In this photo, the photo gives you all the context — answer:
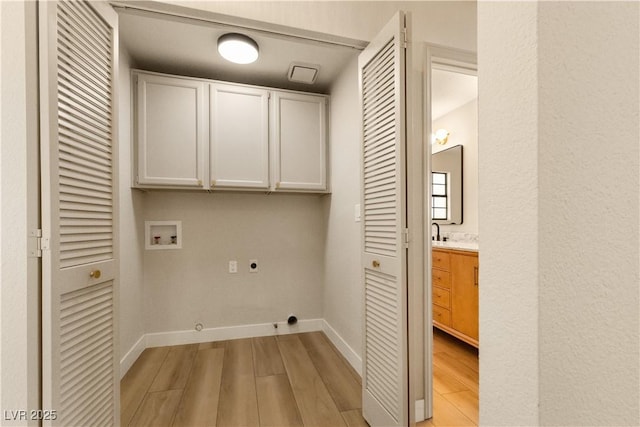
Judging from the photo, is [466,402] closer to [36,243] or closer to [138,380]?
[138,380]

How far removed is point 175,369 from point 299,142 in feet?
6.95

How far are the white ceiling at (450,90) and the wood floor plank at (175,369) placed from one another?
125 inches

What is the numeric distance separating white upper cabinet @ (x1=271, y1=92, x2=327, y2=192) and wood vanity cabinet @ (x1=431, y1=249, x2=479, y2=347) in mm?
1360

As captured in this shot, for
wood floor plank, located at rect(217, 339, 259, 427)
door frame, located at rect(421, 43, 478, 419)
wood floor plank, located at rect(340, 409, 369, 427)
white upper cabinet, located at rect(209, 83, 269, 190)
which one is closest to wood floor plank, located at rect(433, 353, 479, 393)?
door frame, located at rect(421, 43, 478, 419)

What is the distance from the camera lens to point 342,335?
255 cm

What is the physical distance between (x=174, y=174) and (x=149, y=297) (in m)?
1.13

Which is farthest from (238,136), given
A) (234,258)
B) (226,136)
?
(234,258)

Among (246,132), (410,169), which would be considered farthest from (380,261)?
(246,132)

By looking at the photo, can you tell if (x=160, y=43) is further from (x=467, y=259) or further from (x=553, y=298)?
(x=467, y=259)

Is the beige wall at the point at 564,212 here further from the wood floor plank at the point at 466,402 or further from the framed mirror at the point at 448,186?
the framed mirror at the point at 448,186

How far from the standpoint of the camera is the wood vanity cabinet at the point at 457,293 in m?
2.50

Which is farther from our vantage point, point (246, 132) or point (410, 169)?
point (246, 132)

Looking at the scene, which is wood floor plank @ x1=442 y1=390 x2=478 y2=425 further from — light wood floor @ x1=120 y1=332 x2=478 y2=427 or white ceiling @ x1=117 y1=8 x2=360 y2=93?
white ceiling @ x1=117 y1=8 x2=360 y2=93

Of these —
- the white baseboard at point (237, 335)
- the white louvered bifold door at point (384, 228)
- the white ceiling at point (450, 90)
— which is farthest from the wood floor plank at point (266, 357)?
the white ceiling at point (450, 90)
